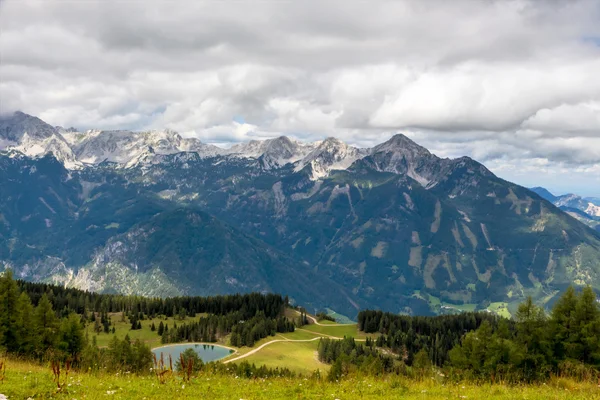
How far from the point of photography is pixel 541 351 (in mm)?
54000

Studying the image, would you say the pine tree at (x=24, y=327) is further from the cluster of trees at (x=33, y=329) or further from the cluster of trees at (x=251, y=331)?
the cluster of trees at (x=251, y=331)

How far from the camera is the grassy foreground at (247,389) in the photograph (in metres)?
21.2

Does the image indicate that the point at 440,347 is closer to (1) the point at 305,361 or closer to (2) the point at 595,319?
(1) the point at 305,361

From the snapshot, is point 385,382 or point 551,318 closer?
point 385,382

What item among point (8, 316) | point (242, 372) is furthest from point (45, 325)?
point (242, 372)

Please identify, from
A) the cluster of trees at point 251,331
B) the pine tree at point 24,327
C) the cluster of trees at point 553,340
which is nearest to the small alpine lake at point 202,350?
the cluster of trees at point 251,331

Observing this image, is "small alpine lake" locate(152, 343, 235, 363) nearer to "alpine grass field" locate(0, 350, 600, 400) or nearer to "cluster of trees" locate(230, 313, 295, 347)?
"cluster of trees" locate(230, 313, 295, 347)

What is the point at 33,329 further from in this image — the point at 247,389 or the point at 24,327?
the point at 247,389

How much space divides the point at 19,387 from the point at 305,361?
141 m

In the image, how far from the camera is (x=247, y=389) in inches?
933

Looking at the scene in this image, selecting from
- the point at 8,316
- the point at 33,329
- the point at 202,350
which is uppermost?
the point at 8,316

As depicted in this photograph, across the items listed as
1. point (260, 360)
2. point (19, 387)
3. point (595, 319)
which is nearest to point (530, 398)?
point (19, 387)

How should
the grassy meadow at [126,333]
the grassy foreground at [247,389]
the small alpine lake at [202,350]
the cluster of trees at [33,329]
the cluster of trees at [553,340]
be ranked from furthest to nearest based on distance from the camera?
the grassy meadow at [126,333] → the small alpine lake at [202,350] → the cluster of trees at [33,329] → the cluster of trees at [553,340] → the grassy foreground at [247,389]

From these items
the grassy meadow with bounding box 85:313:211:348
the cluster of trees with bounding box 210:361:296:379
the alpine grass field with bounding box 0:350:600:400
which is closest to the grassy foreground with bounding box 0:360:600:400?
the alpine grass field with bounding box 0:350:600:400
